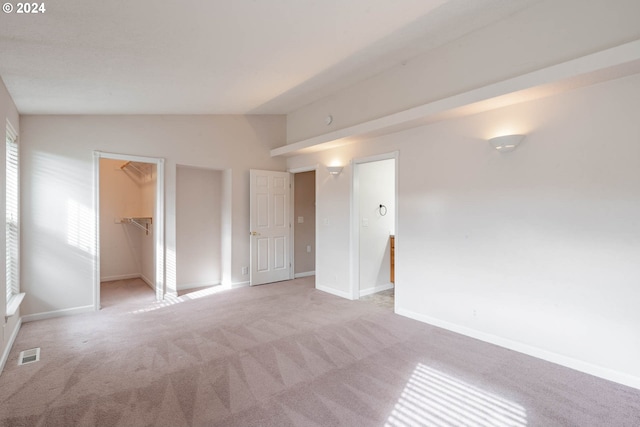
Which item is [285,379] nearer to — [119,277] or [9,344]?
[9,344]

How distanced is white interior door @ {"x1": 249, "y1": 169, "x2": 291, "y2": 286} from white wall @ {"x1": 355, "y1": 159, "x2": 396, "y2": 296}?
1661mm

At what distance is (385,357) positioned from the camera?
2.83 meters

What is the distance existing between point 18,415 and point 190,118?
3.98 meters

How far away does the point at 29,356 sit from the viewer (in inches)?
112

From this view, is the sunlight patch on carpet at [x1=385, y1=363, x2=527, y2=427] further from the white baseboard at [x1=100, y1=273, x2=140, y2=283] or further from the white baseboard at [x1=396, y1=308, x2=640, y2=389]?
the white baseboard at [x1=100, y1=273, x2=140, y2=283]

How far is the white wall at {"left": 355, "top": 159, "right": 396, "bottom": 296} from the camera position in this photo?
4801 millimetres

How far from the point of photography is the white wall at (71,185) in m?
3.71

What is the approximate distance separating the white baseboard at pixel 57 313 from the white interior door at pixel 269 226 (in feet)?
7.55

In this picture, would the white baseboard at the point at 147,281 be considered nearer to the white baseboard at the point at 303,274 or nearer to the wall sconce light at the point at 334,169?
the white baseboard at the point at 303,274

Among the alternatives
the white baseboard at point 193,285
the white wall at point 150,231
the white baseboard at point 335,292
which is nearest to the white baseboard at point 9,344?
the white wall at point 150,231

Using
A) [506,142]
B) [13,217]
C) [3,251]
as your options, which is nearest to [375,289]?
[506,142]

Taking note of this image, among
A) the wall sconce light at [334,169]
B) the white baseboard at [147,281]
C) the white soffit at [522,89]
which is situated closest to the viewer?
the white soffit at [522,89]

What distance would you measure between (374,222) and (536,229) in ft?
7.87

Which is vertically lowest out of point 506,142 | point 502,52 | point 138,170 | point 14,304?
point 14,304
